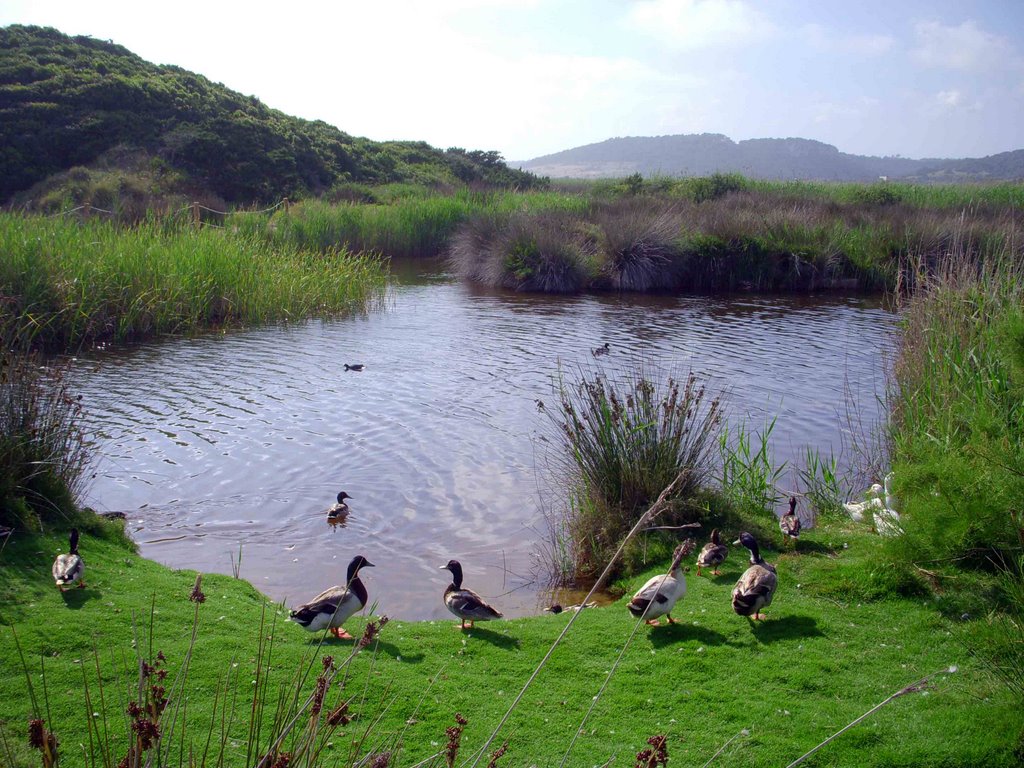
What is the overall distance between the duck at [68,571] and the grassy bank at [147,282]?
866cm

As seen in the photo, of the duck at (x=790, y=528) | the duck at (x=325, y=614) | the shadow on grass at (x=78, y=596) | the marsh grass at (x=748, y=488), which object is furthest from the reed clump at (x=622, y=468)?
the shadow on grass at (x=78, y=596)

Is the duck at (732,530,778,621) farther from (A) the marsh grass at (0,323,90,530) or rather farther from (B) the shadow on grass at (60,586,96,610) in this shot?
(A) the marsh grass at (0,323,90,530)

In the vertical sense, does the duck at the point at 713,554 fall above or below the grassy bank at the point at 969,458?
below

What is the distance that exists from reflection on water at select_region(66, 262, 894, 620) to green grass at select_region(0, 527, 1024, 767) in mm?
1511

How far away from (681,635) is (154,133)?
50.3m

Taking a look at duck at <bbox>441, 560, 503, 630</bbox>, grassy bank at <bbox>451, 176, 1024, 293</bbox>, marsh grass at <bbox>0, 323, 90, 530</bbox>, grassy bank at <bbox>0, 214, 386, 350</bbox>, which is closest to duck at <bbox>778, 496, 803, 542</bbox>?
duck at <bbox>441, 560, 503, 630</bbox>

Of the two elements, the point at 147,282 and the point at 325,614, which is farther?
the point at 147,282

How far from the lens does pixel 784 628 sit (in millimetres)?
5883

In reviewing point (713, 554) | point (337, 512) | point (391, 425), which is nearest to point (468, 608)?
point (713, 554)

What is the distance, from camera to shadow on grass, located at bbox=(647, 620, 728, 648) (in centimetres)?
580

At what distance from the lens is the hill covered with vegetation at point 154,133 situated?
4441cm

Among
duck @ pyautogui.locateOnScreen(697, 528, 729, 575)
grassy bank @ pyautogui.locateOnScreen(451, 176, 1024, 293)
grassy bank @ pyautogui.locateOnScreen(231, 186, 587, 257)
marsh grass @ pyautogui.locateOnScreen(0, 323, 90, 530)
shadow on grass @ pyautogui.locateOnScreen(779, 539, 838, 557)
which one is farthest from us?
grassy bank @ pyautogui.locateOnScreen(231, 186, 587, 257)

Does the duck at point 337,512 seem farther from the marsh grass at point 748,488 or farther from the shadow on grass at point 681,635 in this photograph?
the shadow on grass at point 681,635

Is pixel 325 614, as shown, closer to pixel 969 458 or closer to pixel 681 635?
pixel 681 635
